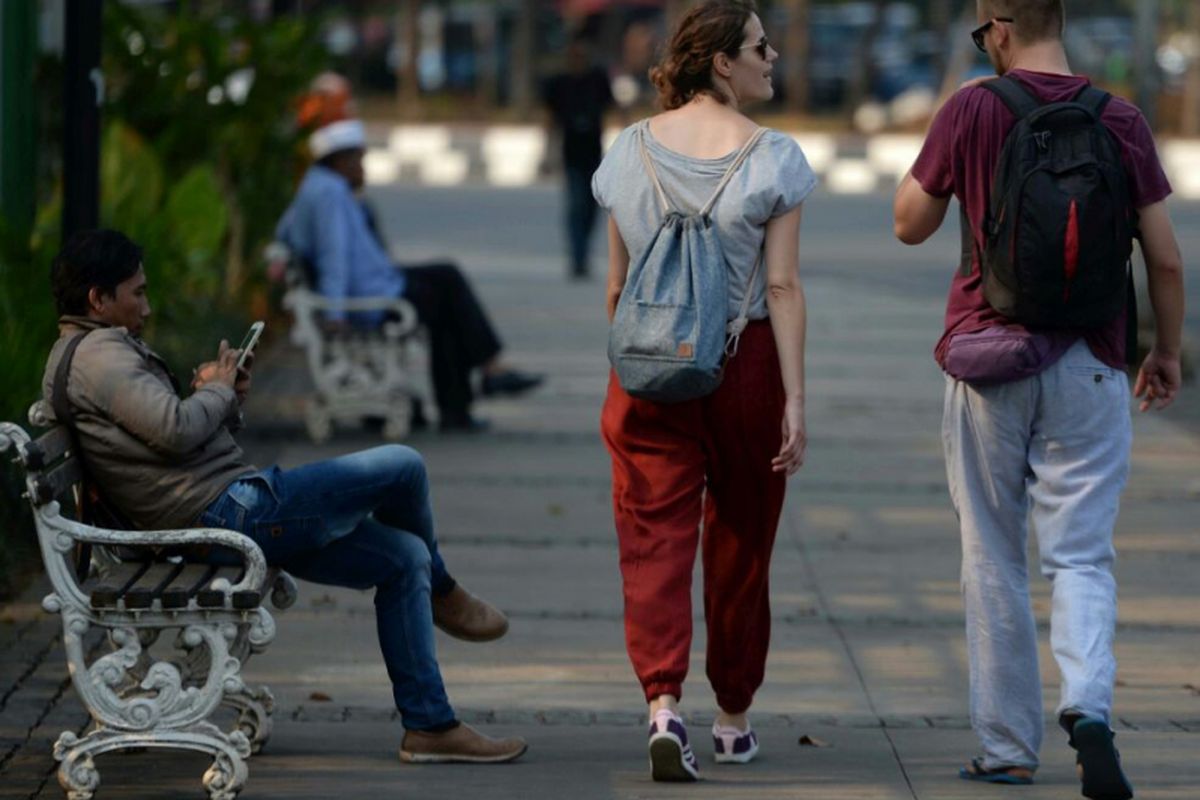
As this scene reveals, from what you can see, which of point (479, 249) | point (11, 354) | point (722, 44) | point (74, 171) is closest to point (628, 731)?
Result: point (722, 44)

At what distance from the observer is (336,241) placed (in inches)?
421

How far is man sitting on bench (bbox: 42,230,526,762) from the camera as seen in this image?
5102 mm

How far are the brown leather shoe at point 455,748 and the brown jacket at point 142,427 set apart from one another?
2.56 ft

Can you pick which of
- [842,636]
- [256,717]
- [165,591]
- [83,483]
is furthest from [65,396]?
[842,636]

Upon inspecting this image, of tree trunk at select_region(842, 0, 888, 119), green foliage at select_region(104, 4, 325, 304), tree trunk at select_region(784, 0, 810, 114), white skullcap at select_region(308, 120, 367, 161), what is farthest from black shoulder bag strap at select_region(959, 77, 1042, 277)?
tree trunk at select_region(784, 0, 810, 114)

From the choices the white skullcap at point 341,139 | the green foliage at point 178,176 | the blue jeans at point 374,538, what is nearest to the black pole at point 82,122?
the green foliage at point 178,176

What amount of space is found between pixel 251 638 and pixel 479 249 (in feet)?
55.7

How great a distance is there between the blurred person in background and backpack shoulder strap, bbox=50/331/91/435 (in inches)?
551

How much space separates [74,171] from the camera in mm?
8516

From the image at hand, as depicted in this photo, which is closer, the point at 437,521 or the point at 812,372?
the point at 437,521

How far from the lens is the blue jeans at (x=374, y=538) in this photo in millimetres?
5270

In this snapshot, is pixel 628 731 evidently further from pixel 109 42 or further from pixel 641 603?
pixel 109 42

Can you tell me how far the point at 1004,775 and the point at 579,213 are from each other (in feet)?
45.5

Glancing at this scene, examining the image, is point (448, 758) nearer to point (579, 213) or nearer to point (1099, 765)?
point (1099, 765)
